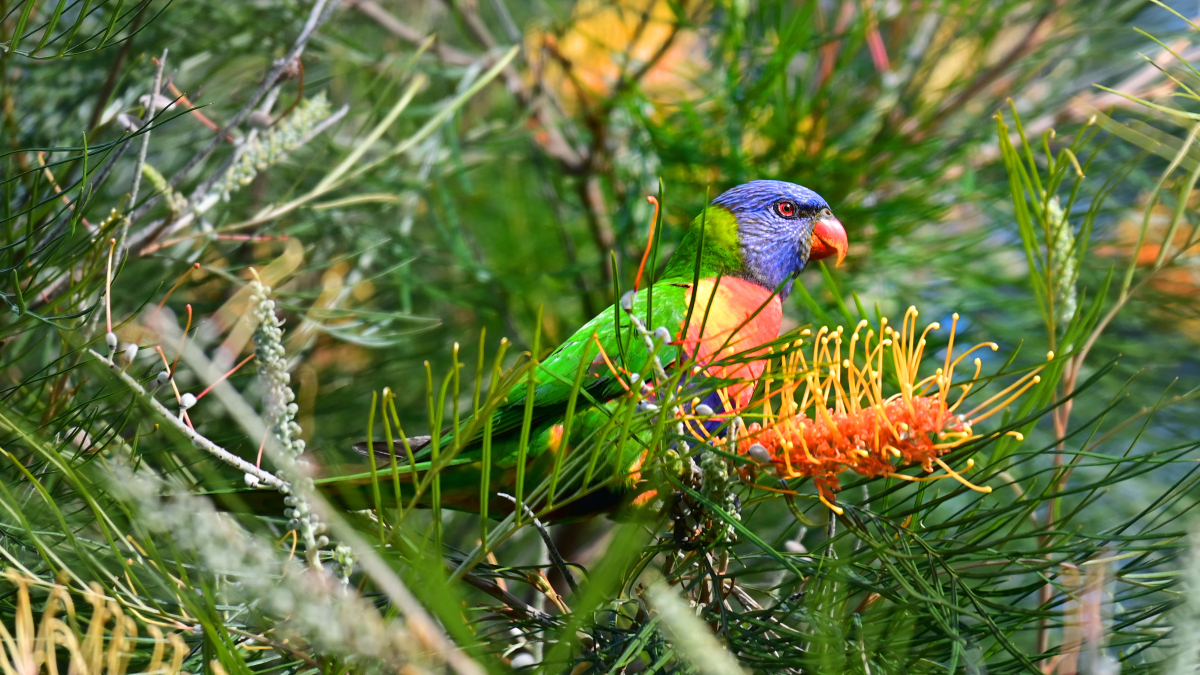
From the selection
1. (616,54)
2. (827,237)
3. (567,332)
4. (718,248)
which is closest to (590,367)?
(718,248)

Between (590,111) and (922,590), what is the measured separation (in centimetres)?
147

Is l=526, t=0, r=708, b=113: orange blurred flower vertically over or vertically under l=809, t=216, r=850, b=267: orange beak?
over

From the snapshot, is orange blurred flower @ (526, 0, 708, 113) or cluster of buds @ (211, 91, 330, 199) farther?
orange blurred flower @ (526, 0, 708, 113)

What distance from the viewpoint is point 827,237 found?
4.43 feet

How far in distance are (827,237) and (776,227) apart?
88 mm

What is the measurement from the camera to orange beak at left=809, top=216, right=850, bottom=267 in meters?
1.35

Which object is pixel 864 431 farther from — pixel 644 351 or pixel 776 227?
pixel 776 227

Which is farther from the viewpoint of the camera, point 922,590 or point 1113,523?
point 1113,523

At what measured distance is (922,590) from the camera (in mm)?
632

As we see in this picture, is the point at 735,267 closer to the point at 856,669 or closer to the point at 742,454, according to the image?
the point at 742,454

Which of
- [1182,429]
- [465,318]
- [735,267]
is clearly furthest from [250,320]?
[1182,429]

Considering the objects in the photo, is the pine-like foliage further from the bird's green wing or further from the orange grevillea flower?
the bird's green wing

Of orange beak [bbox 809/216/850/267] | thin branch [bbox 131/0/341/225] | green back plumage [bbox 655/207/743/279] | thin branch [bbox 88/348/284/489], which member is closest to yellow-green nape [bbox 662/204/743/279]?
green back plumage [bbox 655/207/743/279]

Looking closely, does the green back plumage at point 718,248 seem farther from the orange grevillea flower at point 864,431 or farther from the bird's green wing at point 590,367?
the orange grevillea flower at point 864,431
